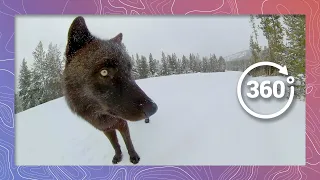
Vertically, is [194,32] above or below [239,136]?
above

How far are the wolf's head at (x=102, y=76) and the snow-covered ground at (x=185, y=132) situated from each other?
115mm

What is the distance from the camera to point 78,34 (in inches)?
81.8

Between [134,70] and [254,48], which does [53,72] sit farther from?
[254,48]

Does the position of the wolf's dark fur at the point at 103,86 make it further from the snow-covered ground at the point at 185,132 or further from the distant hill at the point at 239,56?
the distant hill at the point at 239,56

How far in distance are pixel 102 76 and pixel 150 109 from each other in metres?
0.32

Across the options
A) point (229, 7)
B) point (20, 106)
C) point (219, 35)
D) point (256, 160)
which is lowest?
point (256, 160)

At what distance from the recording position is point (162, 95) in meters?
2.16

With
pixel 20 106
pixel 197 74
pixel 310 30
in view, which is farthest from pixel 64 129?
pixel 310 30

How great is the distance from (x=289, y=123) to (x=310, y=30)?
54 centimetres

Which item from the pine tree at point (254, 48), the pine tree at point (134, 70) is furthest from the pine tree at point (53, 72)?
the pine tree at point (254, 48)

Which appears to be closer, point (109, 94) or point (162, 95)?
point (109, 94)

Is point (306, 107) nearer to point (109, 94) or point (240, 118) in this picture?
point (240, 118)

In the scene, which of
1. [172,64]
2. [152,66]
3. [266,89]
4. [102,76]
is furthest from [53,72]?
[266,89]

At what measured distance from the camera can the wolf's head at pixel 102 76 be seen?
201 cm
